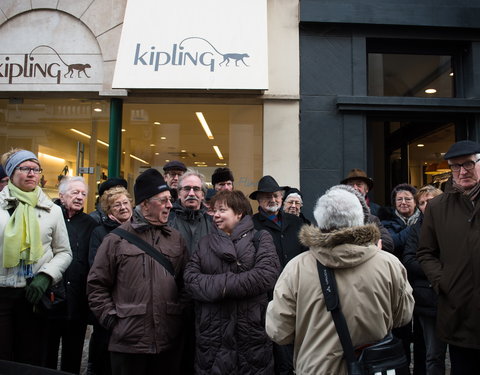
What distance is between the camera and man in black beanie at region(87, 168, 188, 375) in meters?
2.95

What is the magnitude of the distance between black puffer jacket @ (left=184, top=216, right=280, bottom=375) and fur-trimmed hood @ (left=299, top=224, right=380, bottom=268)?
864mm

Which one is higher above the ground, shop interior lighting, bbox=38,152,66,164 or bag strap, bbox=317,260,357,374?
shop interior lighting, bbox=38,152,66,164

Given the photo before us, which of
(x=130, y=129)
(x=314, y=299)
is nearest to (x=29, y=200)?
(x=314, y=299)

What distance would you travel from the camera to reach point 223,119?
25.3 ft

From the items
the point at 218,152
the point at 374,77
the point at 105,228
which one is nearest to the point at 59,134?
the point at 218,152

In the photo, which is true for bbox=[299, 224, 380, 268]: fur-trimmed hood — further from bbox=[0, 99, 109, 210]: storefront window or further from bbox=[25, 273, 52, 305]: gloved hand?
bbox=[0, 99, 109, 210]: storefront window

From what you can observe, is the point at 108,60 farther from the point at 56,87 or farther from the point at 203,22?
the point at 203,22

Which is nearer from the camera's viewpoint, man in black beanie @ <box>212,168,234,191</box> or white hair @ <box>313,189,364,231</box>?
white hair @ <box>313,189,364,231</box>

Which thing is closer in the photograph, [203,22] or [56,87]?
[203,22]

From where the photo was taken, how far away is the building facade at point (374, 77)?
7203 mm

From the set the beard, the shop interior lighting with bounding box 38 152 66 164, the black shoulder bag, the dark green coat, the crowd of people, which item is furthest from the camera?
the shop interior lighting with bounding box 38 152 66 164

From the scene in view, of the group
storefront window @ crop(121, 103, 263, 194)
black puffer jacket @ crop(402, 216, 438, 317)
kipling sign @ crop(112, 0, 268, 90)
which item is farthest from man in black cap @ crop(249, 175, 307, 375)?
storefront window @ crop(121, 103, 263, 194)

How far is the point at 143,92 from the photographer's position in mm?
7402

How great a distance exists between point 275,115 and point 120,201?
396 centimetres
